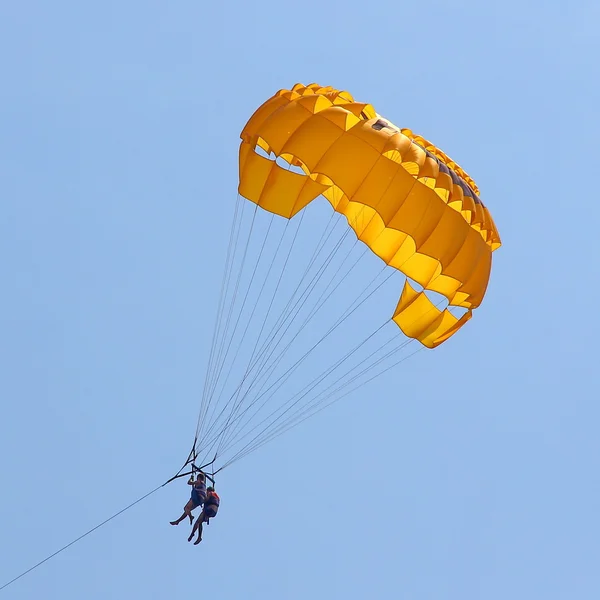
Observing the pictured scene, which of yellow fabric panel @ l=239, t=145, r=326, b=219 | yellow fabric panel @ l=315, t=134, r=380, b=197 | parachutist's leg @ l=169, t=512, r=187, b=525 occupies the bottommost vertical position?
parachutist's leg @ l=169, t=512, r=187, b=525

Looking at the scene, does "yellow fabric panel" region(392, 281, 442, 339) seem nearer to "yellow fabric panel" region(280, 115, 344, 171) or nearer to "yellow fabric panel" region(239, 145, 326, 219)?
"yellow fabric panel" region(239, 145, 326, 219)

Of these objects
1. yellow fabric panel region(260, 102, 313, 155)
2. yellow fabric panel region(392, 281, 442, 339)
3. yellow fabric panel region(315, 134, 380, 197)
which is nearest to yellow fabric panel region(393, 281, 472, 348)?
yellow fabric panel region(392, 281, 442, 339)

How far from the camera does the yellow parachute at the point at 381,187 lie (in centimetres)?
2561

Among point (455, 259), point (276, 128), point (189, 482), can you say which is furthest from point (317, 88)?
point (189, 482)

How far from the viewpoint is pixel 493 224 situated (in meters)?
27.3

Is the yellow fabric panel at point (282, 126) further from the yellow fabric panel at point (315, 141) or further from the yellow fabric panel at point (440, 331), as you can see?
the yellow fabric panel at point (440, 331)

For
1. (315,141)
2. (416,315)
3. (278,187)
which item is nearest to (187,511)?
(416,315)

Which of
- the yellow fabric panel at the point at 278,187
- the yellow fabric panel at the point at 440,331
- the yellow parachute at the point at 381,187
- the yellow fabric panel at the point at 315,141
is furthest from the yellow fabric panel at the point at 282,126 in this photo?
the yellow fabric panel at the point at 440,331

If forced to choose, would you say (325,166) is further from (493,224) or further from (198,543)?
(198,543)

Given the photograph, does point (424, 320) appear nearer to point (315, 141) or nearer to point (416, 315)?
point (416, 315)

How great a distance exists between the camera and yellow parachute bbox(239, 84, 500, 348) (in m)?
25.6

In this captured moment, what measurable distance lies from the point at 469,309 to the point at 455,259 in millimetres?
1405

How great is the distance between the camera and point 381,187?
1009 inches

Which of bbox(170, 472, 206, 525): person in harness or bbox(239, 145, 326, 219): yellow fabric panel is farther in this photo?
bbox(239, 145, 326, 219): yellow fabric panel
